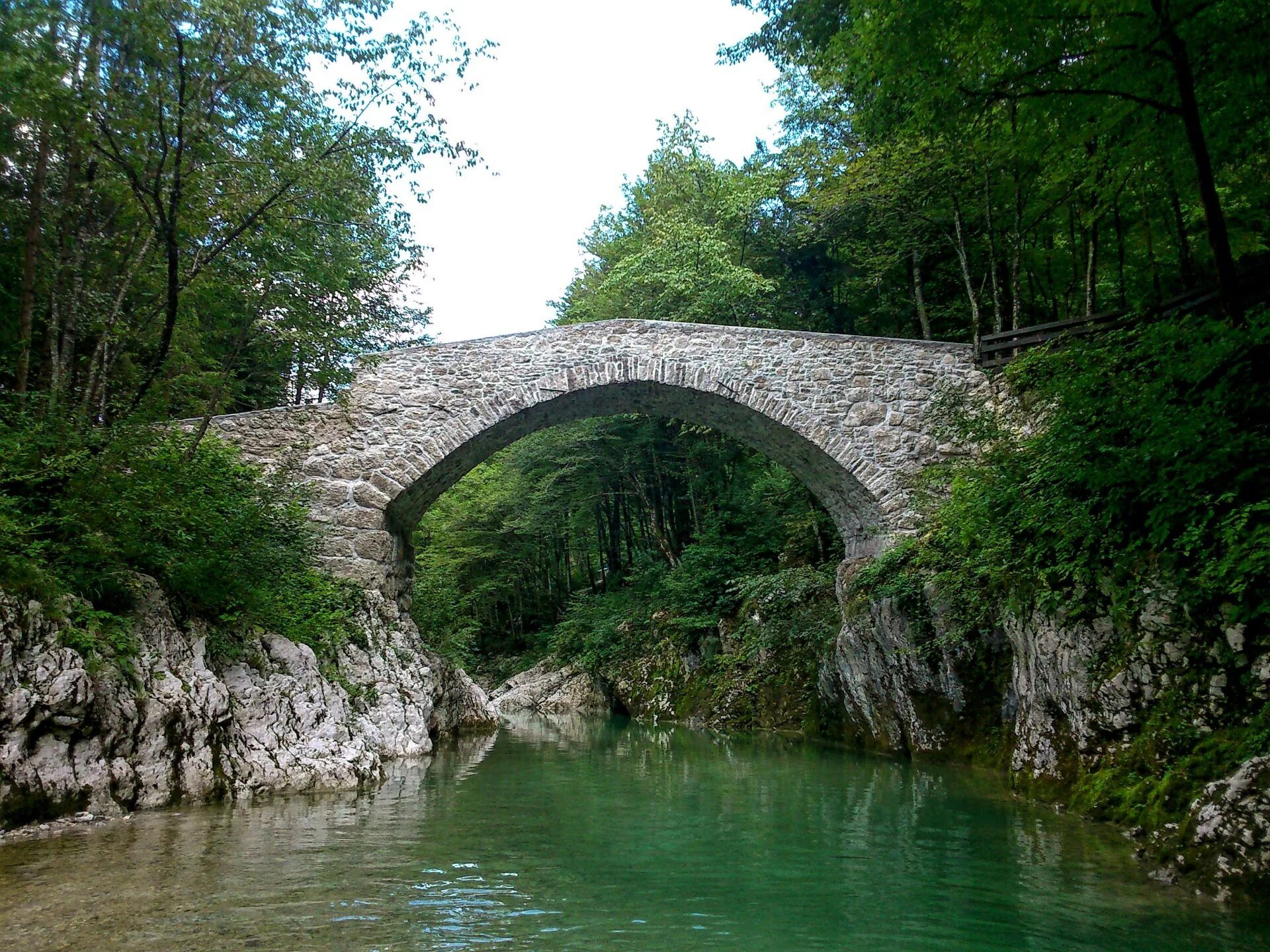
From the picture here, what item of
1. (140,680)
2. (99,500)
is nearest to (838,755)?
(140,680)

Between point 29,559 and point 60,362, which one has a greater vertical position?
point 60,362

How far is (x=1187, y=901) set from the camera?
307 centimetres

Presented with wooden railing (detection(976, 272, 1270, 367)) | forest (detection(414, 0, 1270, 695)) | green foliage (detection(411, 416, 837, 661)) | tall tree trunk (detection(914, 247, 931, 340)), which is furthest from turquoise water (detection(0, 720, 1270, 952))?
green foliage (detection(411, 416, 837, 661))

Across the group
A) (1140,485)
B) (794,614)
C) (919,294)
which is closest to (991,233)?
(919,294)

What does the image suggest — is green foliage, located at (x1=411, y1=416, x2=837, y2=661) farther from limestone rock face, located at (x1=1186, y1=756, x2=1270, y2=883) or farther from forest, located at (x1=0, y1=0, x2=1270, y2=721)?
limestone rock face, located at (x1=1186, y1=756, x2=1270, y2=883)

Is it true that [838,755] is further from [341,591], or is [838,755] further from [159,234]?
[159,234]

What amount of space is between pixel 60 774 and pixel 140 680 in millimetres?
862

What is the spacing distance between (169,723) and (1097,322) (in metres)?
9.56

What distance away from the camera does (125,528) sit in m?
5.66

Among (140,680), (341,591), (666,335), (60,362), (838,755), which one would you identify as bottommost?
(838,755)

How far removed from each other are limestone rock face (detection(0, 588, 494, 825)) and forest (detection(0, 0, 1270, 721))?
388mm

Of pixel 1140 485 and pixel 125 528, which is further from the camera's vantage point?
pixel 125 528

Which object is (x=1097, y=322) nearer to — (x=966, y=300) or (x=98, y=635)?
(x=966, y=300)

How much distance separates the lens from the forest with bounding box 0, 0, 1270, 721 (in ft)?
15.9
